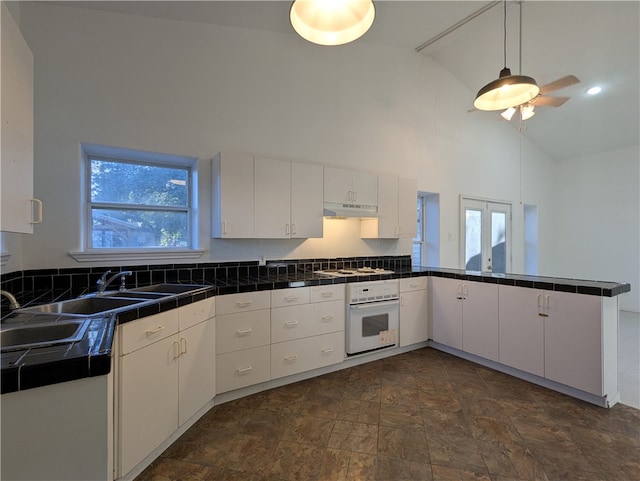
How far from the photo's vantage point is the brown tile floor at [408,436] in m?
1.69

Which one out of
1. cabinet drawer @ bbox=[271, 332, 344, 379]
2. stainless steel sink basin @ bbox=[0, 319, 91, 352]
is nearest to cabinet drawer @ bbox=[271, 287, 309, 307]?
cabinet drawer @ bbox=[271, 332, 344, 379]

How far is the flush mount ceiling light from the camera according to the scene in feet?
5.07

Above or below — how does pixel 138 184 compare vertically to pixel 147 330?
above

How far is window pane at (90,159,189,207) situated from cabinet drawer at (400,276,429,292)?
2.42 meters

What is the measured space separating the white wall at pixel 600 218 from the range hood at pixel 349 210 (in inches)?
200

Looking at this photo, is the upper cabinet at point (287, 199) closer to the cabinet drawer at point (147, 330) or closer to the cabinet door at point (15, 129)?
the cabinet drawer at point (147, 330)

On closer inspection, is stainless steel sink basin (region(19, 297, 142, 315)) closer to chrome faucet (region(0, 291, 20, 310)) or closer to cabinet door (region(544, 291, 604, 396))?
chrome faucet (region(0, 291, 20, 310))

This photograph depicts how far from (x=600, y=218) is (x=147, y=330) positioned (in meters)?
7.49

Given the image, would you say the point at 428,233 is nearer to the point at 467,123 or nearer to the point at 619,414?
the point at 467,123

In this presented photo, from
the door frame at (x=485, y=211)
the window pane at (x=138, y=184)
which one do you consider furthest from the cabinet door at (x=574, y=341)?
the window pane at (x=138, y=184)

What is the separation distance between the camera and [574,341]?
2.40m

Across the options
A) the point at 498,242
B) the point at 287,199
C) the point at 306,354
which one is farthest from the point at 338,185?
the point at 498,242

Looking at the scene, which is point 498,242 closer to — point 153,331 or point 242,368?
point 242,368

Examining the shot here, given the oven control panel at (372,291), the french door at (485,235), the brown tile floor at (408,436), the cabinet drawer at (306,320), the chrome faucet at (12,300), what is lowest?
the brown tile floor at (408,436)
